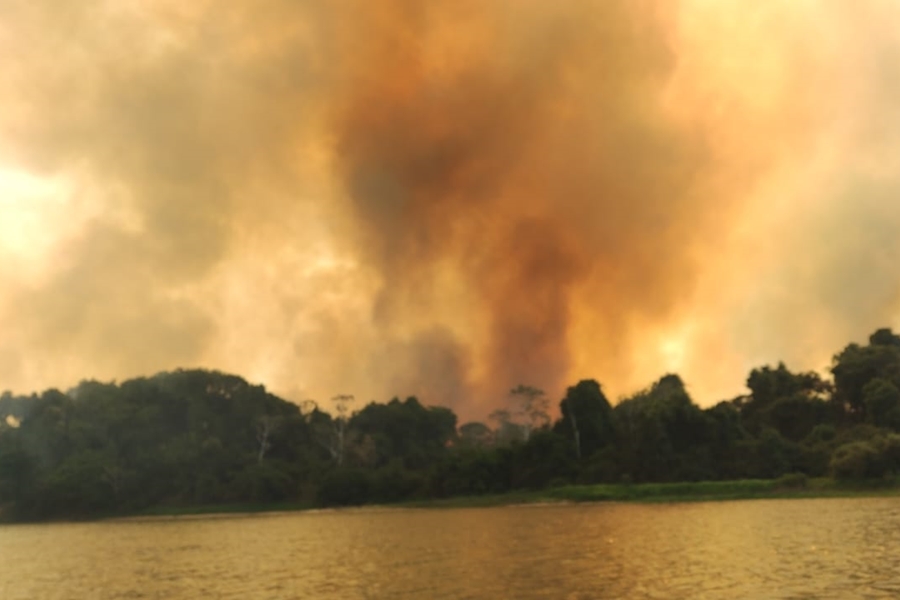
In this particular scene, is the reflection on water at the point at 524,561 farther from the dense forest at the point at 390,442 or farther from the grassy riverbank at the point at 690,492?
the dense forest at the point at 390,442

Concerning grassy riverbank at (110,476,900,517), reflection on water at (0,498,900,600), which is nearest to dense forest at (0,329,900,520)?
grassy riverbank at (110,476,900,517)

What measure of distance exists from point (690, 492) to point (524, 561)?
61.1m

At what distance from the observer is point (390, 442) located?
142 m

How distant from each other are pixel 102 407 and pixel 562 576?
409ft

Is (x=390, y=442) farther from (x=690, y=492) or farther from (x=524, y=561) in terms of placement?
(x=524, y=561)

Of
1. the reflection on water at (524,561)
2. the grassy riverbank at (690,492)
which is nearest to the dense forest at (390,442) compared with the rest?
the grassy riverbank at (690,492)

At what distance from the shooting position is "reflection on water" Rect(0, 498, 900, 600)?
28359 mm

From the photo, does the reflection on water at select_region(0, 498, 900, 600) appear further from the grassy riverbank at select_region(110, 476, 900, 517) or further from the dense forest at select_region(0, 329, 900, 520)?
the dense forest at select_region(0, 329, 900, 520)

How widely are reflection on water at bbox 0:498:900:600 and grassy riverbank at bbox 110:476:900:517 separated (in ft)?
59.1

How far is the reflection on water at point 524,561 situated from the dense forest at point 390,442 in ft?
111

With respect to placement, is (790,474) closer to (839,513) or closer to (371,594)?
(839,513)

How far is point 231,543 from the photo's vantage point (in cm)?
6150

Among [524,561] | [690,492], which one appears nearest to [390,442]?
[690,492]

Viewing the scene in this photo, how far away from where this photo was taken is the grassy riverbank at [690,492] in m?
83.3
